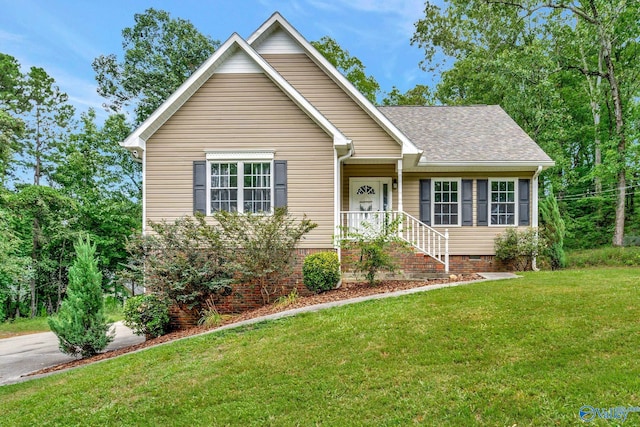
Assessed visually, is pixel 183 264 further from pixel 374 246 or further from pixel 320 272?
pixel 374 246

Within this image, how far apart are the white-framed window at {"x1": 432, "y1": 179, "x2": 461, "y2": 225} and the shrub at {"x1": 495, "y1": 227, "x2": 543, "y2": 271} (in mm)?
1572

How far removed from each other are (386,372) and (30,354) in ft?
31.3

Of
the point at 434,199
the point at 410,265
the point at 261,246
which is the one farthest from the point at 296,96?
the point at 434,199

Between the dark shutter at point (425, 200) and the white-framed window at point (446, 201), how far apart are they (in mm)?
165

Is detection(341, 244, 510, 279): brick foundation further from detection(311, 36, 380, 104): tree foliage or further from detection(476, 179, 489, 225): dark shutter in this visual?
detection(311, 36, 380, 104): tree foliage

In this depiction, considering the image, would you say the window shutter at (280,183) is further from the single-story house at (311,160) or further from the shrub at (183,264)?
the shrub at (183,264)

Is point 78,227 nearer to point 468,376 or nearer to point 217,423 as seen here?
Result: point 217,423

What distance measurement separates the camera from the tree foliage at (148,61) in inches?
870

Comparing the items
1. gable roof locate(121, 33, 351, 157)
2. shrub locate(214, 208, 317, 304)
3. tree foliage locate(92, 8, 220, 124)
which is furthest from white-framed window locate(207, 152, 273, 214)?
tree foliage locate(92, 8, 220, 124)

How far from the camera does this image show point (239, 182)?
9.60 metres

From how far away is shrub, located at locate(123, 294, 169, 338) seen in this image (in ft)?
26.7

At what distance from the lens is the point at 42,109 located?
21375 mm

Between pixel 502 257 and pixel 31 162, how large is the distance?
24.7 metres

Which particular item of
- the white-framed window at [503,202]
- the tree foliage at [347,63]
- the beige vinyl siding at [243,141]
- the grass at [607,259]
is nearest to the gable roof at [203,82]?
the beige vinyl siding at [243,141]
